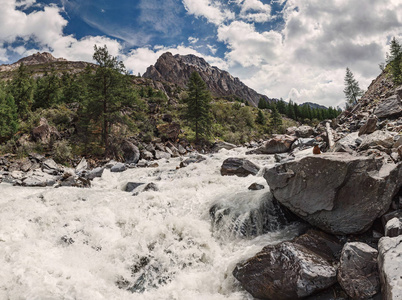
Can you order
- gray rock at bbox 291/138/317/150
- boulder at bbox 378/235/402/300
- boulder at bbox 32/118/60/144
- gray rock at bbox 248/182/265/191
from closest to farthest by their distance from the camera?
boulder at bbox 378/235/402/300, gray rock at bbox 248/182/265/191, gray rock at bbox 291/138/317/150, boulder at bbox 32/118/60/144

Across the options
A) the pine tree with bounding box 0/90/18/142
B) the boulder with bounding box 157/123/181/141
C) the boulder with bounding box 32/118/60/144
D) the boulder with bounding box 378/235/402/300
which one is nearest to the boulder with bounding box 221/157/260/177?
the boulder with bounding box 378/235/402/300

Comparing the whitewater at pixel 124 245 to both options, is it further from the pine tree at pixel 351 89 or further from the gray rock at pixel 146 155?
the pine tree at pixel 351 89

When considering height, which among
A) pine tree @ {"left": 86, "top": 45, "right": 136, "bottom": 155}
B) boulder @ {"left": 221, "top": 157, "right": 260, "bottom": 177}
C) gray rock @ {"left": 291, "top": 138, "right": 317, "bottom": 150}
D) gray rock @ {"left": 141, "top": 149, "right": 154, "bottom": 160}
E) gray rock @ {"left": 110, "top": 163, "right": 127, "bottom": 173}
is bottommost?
gray rock @ {"left": 110, "top": 163, "right": 127, "bottom": 173}

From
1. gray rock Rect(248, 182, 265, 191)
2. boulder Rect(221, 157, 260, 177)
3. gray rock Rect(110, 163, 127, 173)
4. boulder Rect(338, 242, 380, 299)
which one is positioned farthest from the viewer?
gray rock Rect(110, 163, 127, 173)

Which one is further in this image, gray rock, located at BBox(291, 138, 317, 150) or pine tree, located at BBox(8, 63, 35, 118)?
pine tree, located at BBox(8, 63, 35, 118)

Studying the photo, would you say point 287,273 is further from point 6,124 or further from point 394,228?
point 6,124

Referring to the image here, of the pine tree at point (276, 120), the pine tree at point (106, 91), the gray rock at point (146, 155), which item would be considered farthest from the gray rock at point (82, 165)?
the pine tree at point (276, 120)

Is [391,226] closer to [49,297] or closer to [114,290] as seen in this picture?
[114,290]

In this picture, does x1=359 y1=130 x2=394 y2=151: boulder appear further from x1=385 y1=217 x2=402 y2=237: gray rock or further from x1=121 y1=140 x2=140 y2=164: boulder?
x1=121 y1=140 x2=140 y2=164: boulder

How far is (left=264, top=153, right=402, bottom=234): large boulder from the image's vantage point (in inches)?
228

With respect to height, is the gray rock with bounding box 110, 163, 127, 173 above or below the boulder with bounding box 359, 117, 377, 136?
below

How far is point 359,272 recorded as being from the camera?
4328 millimetres

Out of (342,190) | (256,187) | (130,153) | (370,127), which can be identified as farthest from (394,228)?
(130,153)

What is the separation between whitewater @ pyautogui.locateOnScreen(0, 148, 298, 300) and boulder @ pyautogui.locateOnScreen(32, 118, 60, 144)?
14931 mm
